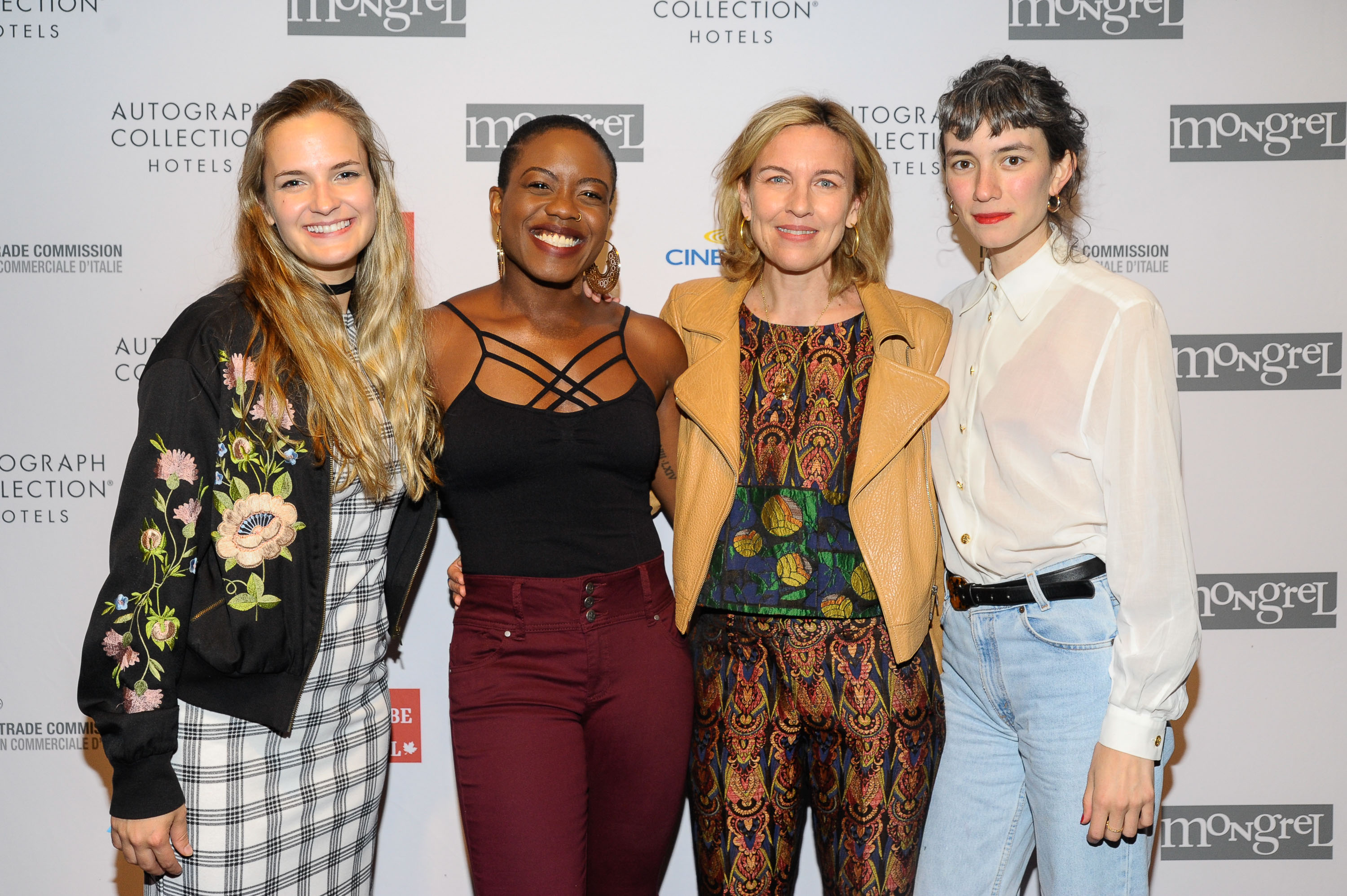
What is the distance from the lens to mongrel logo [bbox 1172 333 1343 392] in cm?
286

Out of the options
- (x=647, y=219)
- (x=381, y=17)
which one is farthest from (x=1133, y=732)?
(x=381, y=17)

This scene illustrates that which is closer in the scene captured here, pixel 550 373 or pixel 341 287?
pixel 341 287

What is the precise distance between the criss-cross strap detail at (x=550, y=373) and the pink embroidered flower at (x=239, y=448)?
0.53 meters

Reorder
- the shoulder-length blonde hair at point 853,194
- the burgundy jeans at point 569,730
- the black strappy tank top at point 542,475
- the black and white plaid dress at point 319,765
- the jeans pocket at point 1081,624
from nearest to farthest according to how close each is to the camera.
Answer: the black and white plaid dress at point 319,765, the jeans pocket at point 1081,624, the burgundy jeans at point 569,730, the black strappy tank top at point 542,475, the shoulder-length blonde hair at point 853,194

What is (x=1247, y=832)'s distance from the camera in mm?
2941

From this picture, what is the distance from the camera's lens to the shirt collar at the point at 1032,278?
1944 millimetres

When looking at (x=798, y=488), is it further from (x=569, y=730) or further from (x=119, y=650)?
(x=119, y=650)

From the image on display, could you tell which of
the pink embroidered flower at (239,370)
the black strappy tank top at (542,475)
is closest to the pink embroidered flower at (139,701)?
the pink embroidered flower at (239,370)

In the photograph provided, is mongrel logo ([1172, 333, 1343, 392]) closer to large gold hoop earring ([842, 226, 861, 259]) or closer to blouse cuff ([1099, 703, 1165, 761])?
large gold hoop earring ([842, 226, 861, 259])

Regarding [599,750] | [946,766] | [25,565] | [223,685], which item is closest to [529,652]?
[599,750]

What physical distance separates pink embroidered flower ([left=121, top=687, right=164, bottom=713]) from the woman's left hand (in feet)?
5.69

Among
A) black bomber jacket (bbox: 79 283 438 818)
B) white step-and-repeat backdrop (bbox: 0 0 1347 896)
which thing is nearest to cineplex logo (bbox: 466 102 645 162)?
white step-and-repeat backdrop (bbox: 0 0 1347 896)

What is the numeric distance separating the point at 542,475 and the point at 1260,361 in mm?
2315

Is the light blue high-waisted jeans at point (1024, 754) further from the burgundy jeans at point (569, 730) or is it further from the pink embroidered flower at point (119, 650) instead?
the pink embroidered flower at point (119, 650)
